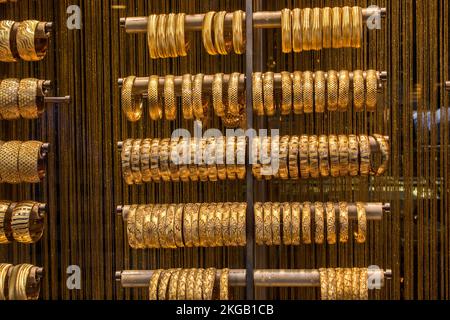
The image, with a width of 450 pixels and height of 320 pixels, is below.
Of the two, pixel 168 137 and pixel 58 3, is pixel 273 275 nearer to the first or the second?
pixel 168 137

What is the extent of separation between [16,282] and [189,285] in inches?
22.2

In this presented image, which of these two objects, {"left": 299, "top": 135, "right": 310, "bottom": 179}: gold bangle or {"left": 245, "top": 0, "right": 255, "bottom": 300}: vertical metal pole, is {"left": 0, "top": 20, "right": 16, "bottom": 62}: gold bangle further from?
{"left": 299, "top": 135, "right": 310, "bottom": 179}: gold bangle

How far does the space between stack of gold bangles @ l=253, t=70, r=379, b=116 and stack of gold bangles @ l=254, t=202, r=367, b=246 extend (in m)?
0.33

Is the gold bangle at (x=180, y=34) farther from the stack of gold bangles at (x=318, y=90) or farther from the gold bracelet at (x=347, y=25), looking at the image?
the gold bracelet at (x=347, y=25)

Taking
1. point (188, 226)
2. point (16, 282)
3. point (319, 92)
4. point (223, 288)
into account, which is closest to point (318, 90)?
point (319, 92)

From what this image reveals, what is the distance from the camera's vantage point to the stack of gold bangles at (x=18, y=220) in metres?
2.15

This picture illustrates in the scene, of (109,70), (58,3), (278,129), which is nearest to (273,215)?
(278,129)

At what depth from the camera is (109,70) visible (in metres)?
2.46

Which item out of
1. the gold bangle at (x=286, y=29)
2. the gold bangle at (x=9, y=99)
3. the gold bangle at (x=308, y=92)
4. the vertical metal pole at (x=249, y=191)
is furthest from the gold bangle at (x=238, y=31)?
the gold bangle at (x=9, y=99)

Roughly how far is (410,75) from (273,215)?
2.49ft

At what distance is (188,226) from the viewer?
2.13 metres

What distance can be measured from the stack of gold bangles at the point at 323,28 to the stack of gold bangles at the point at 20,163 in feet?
2.95

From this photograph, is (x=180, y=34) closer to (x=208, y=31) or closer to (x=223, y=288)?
(x=208, y=31)

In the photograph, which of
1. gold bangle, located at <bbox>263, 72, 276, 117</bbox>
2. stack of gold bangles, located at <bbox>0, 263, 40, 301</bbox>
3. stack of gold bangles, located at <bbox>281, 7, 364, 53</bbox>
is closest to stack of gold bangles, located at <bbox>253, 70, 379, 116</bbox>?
gold bangle, located at <bbox>263, 72, 276, 117</bbox>
